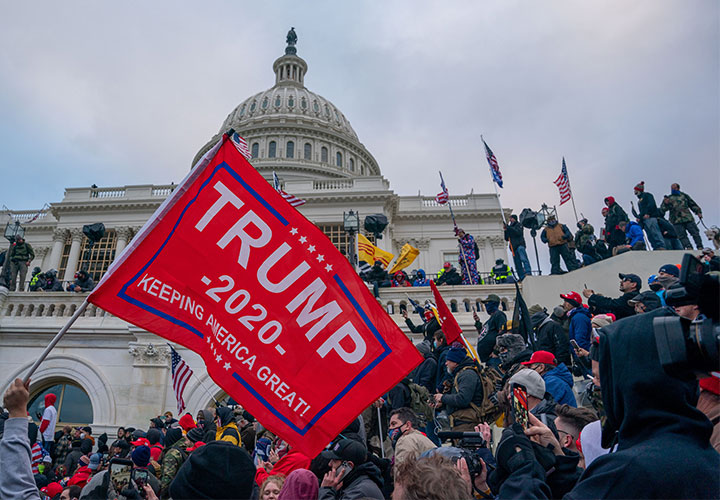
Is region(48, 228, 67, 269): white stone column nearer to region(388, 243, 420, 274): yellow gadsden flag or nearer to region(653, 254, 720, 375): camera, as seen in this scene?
region(388, 243, 420, 274): yellow gadsden flag

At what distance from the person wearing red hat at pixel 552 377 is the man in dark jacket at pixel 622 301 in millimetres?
2349

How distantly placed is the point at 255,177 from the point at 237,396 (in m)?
1.76

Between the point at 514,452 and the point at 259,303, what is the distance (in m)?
2.20

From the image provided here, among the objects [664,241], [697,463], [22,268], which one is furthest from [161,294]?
[22,268]

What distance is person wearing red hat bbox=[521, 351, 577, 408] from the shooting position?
5.13m

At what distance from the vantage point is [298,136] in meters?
60.1

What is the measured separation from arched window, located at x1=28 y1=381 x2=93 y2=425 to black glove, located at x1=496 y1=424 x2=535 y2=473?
1777 cm

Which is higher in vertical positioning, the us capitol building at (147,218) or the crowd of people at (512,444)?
the us capitol building at (147,218)

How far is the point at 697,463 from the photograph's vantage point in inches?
69.2

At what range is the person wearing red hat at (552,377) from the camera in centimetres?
513

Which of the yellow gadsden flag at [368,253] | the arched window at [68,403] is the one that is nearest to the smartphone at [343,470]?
the arched window at [68,403]

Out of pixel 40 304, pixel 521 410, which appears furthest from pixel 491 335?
pixel 40 304

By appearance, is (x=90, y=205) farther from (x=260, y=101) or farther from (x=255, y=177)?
(x=255, y=177)

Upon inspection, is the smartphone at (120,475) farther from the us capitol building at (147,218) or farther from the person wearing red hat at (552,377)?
the us capitol building at (147,218)
